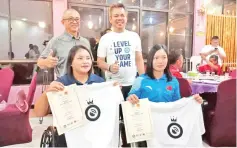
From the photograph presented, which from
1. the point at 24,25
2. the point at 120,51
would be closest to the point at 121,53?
the point at 120,51

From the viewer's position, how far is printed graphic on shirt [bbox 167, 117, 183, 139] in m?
1.61

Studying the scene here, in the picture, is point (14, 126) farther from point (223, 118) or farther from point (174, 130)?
point (223, 118)

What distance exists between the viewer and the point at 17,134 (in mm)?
2514

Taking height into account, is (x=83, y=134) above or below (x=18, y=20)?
below

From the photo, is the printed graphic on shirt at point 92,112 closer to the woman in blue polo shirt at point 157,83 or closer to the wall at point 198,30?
the woman in blue polo shirt at point 157,83

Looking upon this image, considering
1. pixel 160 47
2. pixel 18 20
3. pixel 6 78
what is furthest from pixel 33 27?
pixel 160 47

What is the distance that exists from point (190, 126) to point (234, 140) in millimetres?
1046

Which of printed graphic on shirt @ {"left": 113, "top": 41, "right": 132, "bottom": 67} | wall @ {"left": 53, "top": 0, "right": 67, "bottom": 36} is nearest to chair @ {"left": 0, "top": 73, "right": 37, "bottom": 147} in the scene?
printed graphic on shirt @ {"left": 113, "top": 41, "right": 132, "bottom": 67}

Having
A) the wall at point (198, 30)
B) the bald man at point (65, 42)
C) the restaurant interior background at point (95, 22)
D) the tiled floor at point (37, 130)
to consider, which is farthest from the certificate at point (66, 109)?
the wall at point (198, 30)

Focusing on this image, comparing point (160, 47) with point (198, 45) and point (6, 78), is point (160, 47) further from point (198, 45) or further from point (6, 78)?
point (198, 45)

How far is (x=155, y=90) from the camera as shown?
68.4 inches

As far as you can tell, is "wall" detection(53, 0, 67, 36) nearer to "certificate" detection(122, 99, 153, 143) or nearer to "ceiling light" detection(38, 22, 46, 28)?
"ceiling light" detection(38, 22, 46, 28)

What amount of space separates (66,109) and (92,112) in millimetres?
198

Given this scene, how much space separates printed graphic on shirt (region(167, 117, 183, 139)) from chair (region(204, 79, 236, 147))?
0.85 meters
